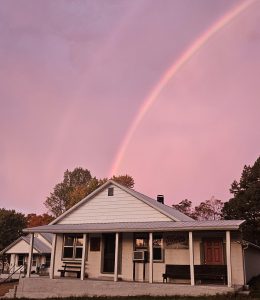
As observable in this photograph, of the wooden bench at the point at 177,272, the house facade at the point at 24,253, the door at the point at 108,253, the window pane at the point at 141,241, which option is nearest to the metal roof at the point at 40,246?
the house facade at the point at 24,253

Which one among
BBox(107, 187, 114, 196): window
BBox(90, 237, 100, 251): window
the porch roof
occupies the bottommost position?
BBox(90, 237, 100, 251): window

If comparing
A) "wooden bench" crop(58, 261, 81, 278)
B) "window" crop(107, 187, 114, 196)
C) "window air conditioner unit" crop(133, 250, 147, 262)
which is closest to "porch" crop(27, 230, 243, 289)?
"wooden bench" crop(58, 261, 81, 278)

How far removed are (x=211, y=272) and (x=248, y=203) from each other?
87.8 feet

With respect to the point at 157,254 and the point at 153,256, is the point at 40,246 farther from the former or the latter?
the point at 157,254

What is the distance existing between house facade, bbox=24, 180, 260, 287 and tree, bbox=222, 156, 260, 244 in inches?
710

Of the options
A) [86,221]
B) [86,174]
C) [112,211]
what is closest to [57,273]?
[86,221]

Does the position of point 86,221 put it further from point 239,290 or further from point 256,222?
point 256,222

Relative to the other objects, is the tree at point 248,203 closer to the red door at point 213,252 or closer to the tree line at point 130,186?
the tree line at point 130,186

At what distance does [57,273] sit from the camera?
24.3 meters

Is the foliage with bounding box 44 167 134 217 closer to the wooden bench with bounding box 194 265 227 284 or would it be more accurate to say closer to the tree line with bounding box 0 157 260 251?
the tree line with bounding box 0 157 260 251

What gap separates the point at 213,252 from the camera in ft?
67.8

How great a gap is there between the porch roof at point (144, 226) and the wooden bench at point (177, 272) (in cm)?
221

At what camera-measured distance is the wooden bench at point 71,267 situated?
2259 centimetres

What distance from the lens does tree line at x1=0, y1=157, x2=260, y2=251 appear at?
43.7m
